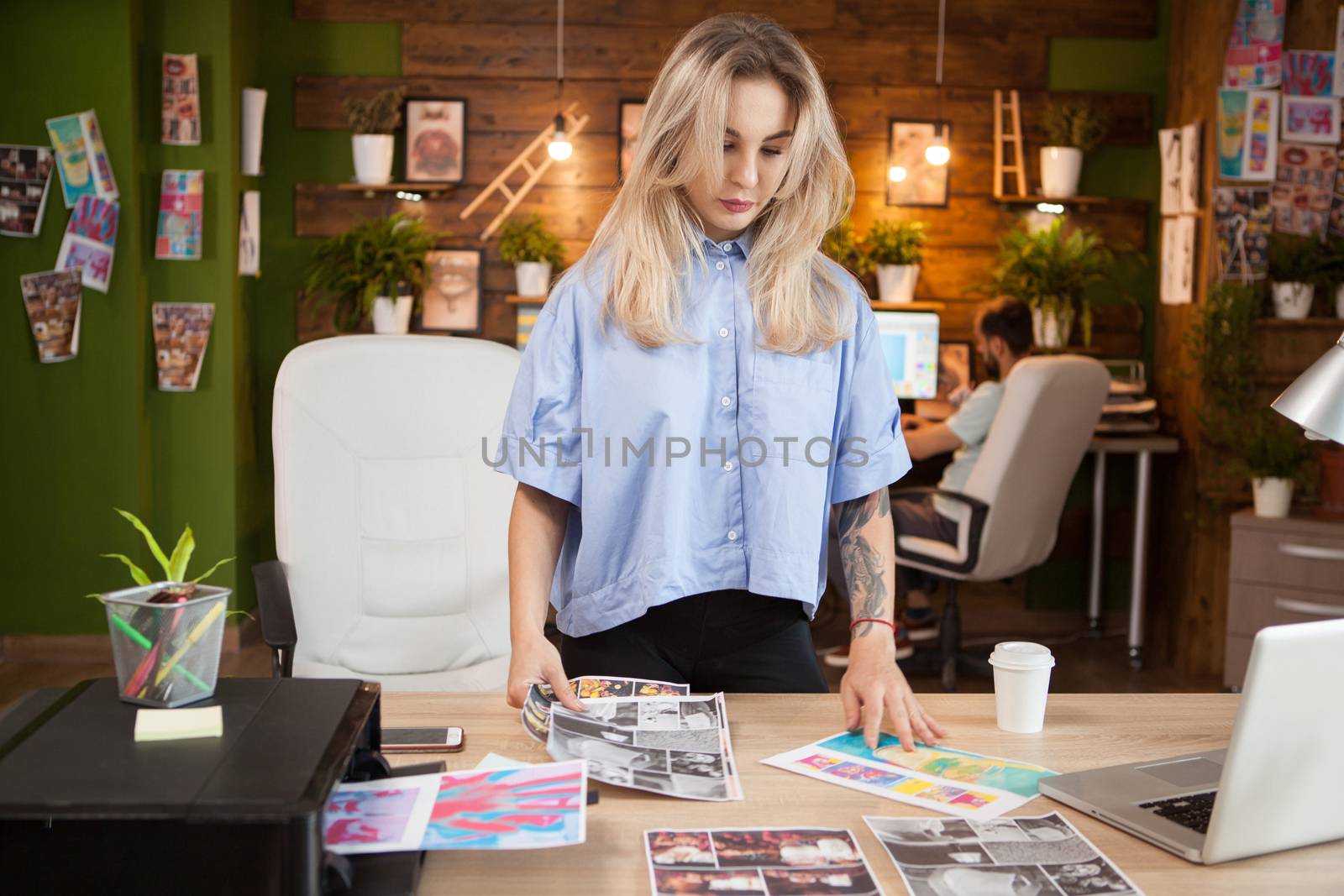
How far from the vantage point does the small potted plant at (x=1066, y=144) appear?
4797mm

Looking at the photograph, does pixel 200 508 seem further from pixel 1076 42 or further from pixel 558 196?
pixel 1076 42

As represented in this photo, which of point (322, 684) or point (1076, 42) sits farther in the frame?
point (1076, 42)

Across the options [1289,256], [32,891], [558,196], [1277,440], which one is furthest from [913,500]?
[32,891]

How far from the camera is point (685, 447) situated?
5.21 feet

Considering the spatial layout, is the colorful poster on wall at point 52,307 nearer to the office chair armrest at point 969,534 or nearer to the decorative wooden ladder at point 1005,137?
the office chair armrest at point 969,534

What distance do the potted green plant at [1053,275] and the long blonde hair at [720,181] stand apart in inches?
130

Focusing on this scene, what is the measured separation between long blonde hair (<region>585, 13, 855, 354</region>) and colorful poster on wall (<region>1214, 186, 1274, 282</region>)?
3145 mm

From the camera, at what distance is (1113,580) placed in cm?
513

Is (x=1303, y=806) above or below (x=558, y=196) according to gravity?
below

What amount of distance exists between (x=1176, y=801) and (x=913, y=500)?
3.12 meters

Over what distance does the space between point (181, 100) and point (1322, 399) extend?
4072mm

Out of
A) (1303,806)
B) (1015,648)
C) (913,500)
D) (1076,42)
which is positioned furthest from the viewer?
(1076,42)

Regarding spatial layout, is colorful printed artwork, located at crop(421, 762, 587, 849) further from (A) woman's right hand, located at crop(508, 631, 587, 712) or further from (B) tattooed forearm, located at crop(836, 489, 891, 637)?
(B) tattooed forearm, located at crop(836, 489, 891, 637)

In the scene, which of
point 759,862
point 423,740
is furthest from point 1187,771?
point 423,740
